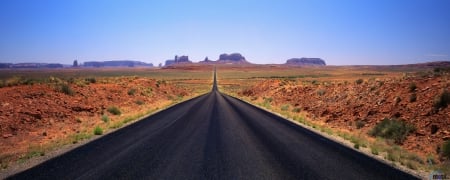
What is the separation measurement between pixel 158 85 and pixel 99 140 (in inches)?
1645

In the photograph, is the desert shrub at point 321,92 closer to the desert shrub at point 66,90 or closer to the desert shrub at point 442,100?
the desert shrub at point 442,100

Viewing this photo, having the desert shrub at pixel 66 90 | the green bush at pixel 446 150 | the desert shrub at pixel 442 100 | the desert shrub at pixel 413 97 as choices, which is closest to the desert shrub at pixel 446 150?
the green bush at pixel 446 150

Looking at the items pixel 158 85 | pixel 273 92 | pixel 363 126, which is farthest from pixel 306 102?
pixel 158 85

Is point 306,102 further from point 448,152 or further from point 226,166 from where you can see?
point 226,166

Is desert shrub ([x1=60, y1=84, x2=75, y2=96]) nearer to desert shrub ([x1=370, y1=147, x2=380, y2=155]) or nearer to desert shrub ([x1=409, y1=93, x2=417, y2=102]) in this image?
desert shrub ([x1=370, y1=147, x2=380, y2=155])

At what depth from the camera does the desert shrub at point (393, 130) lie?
15.0m

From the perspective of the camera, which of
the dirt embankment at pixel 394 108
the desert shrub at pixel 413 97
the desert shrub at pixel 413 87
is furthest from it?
the desert shrub at pixel 413 87

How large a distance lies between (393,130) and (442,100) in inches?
95.2

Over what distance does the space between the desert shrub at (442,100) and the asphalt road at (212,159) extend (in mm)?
5710

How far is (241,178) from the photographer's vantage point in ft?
26.7

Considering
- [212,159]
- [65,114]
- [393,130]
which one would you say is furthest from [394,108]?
[65,114]

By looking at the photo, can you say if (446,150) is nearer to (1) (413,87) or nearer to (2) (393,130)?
(2) (393,130)

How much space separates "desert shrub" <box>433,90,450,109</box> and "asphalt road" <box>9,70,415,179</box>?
5710 mm

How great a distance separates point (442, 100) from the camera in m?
15.6
